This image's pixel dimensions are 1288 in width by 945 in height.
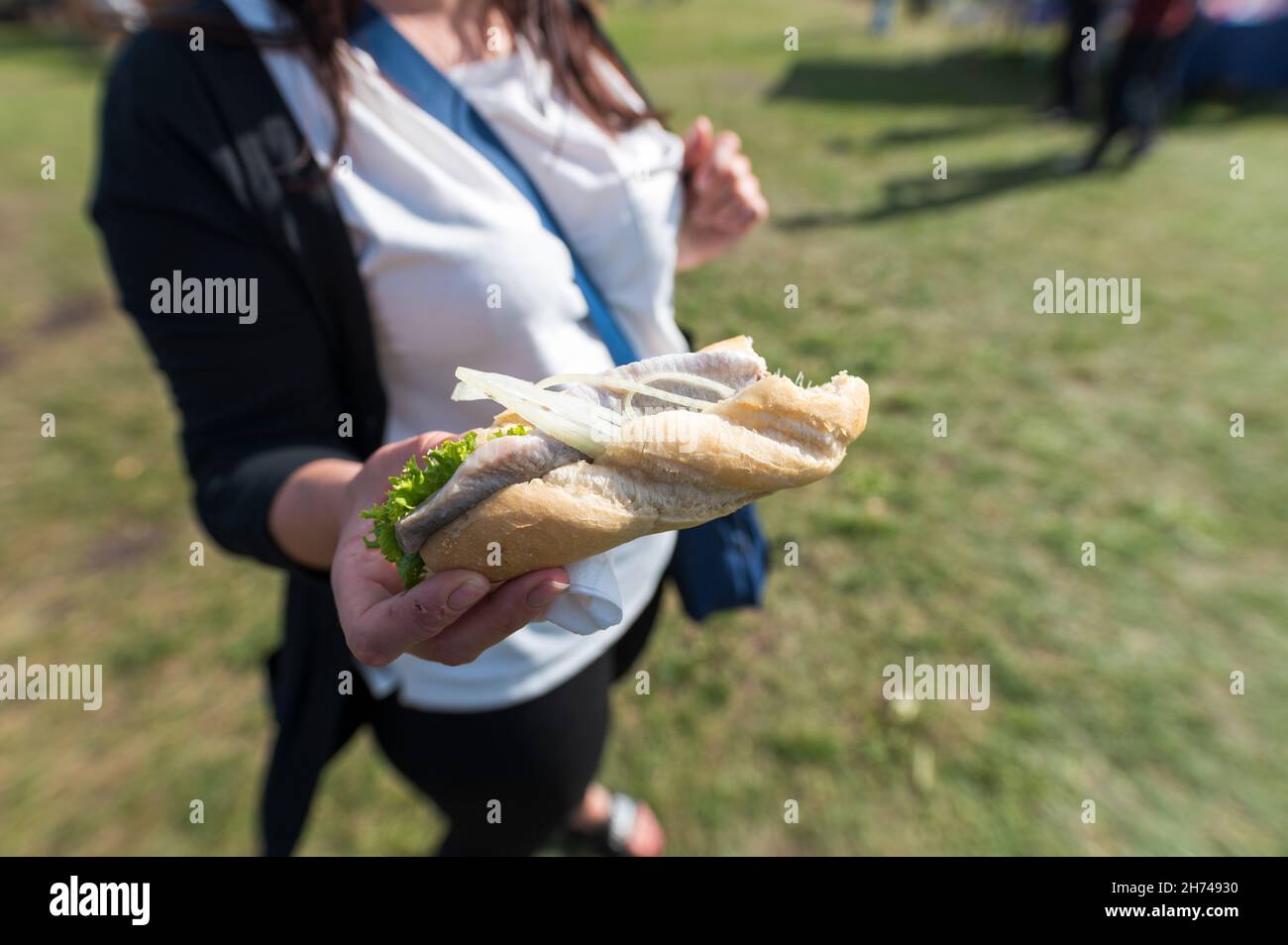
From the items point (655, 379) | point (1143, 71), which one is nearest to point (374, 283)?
point (655, 379)

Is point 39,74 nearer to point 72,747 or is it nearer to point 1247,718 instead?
point 72,747

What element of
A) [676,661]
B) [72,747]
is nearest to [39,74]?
[72,747]

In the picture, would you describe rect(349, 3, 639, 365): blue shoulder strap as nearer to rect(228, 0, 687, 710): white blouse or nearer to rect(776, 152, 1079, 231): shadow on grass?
rect(228, 0, 687, 710): white blouse

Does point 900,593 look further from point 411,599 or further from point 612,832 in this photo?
point 411,599

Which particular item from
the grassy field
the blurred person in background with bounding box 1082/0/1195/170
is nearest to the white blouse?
the grassy field

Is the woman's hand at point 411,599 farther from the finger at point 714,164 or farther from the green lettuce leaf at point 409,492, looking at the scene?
the finger at point 714,164

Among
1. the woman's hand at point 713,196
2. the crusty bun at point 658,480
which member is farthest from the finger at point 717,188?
the crusty bun at point 658,480
